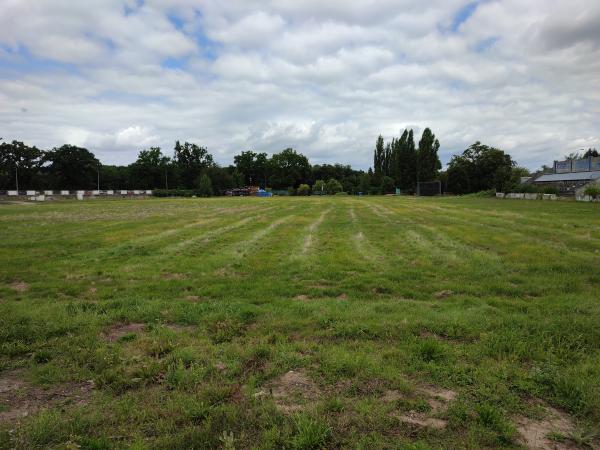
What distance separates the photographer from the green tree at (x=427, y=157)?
77.7 m

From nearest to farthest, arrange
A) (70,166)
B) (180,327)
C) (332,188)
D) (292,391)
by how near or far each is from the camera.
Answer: (292,391)
(180,327)
(70,166)
(332,188)

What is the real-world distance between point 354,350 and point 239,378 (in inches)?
56.3

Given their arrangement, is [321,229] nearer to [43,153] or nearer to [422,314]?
[422,314]

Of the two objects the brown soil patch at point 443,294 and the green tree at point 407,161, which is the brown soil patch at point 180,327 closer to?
the brown soil patch at point 443,294

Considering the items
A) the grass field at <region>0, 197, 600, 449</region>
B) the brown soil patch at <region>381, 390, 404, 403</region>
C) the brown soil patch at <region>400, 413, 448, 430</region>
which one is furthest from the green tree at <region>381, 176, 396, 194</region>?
the brown soil patch at <region>400, 413, 448, 430</region>

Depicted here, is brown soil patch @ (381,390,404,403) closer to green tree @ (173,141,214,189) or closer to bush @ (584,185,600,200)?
bush @ (584,185,600,200)

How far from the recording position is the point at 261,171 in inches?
5369

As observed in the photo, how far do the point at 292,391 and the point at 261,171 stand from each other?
443ft

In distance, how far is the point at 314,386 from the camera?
3811 mm

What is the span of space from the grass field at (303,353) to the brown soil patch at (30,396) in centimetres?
2

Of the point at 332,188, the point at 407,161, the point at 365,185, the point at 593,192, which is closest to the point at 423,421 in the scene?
the point at 593,192

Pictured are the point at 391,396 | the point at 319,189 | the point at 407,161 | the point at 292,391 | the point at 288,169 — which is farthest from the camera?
the point at 288,169

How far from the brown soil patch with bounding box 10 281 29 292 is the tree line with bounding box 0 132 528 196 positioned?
226 feet

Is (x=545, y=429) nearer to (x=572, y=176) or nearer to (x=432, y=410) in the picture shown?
(x=432, y=410)
